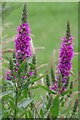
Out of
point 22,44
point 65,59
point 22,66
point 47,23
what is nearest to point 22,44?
point 22,44

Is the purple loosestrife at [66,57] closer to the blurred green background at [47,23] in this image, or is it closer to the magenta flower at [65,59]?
the magenta flower at [65,59]

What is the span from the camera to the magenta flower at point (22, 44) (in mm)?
1977

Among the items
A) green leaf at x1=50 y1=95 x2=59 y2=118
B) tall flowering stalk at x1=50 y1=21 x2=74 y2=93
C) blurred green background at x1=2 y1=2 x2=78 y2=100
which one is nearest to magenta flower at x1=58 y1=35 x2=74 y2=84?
tall flowering stalk at x1=50 y1=21 x2=74 y2=93

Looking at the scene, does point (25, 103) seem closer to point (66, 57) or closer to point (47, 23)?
point (66, 57)

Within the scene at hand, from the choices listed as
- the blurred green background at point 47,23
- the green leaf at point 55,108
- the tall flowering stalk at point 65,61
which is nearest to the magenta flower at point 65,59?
the tall flowering stalk at point 65,61

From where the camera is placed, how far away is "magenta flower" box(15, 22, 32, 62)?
1977mm

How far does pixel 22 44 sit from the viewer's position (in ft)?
6.48

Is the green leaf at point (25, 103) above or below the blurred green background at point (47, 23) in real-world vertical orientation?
below

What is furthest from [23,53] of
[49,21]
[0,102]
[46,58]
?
[49,21]

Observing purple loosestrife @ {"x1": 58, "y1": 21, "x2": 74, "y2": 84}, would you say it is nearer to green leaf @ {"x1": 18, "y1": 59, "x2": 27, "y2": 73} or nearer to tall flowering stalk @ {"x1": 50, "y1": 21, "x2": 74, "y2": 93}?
tall flowering stalk @ {"x1": 50, "y1": 21, "x2": 74, "y2": 93}

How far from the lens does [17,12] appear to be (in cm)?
1104

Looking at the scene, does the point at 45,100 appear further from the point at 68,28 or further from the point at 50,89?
the point at 68,28

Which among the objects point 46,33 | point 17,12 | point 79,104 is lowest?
point 79,104

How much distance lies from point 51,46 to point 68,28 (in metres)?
6.28
